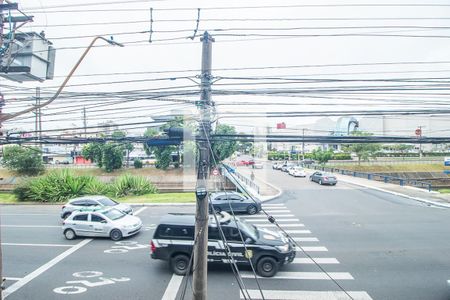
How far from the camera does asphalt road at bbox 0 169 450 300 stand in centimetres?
805

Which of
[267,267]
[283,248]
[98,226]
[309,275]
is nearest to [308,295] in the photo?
[309,275]

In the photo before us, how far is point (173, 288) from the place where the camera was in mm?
8297

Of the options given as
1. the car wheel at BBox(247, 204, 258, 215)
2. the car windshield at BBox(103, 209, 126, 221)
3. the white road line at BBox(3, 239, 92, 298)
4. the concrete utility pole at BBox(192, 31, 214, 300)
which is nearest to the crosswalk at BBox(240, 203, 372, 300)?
the concrete utility pole at BBox(192, 31, 214, 300)

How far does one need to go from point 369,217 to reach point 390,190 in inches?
387

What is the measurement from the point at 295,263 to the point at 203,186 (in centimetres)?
589

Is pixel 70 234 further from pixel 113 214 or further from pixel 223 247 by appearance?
pixel 223 247

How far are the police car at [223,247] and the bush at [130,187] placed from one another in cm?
1604

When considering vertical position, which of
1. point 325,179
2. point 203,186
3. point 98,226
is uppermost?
point 203,186

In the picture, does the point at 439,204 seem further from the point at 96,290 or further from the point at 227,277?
the point at 96,290

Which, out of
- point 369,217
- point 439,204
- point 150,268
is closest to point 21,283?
point 150,268

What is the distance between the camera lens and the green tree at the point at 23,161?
34.4 meters

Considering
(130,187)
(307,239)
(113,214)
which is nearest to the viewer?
(307,239)

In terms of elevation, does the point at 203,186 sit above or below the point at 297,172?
above

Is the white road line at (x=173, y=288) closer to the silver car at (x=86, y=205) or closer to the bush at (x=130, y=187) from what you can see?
the silver car at (x=86, y=205)
